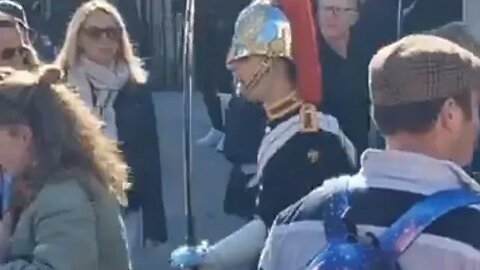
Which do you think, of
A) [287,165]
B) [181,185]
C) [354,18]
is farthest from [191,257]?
[181,185]

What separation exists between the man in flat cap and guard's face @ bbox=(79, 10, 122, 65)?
130 inches

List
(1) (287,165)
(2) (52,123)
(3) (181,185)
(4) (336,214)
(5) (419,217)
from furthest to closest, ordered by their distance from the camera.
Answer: (3) (181,185)
(1) (287,165)
(2) (52,123)
(4) (336,214)
(5) (419,217)

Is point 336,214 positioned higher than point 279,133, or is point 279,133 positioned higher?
point 336,214

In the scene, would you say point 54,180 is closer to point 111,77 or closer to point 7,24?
point 7,24

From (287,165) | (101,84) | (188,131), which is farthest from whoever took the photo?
(101,84)

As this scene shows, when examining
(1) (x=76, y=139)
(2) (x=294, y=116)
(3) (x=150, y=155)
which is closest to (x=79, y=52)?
(3) (x=150, y=155)

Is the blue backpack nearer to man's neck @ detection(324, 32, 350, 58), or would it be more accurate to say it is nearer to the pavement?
man's neck @ detection(324, 32, 350, 58)

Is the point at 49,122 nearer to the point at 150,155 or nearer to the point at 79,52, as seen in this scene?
the point at 79,52

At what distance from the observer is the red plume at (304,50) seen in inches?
169

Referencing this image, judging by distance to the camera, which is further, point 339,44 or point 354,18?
point 354,18

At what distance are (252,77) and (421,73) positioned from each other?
1.61 meters

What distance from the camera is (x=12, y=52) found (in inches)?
192

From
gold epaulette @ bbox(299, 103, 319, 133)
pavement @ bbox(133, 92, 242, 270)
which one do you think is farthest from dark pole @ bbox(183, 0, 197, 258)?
pavement @ bbox(133, 92, 242, 270)

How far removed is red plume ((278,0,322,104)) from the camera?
430 cm
